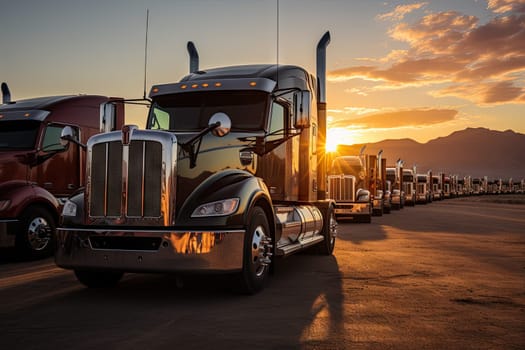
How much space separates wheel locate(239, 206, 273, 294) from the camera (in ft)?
22.4

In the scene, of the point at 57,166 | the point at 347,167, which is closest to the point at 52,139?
the point at 57,166

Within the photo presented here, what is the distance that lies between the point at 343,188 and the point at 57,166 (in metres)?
13.7

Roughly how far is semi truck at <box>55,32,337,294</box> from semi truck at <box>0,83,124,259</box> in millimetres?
2682

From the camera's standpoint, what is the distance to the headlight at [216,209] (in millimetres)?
6543

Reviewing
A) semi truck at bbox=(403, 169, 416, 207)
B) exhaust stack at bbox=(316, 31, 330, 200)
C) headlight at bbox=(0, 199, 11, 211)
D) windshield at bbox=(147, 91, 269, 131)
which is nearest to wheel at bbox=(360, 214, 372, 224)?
exhaust stack at bbox=(316, 31, 330, 200)

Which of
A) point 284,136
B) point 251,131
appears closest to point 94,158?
point 251,131

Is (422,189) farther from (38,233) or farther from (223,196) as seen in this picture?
(223,196)

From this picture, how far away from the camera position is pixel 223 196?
6660 millimetres

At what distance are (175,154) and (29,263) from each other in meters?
5.07

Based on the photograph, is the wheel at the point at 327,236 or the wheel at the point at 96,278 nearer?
the wheel at the point at 96,278

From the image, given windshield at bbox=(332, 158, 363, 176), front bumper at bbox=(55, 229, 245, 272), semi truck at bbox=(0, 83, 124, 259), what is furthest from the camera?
windshield at bbox=(332, 158, 363, 176)

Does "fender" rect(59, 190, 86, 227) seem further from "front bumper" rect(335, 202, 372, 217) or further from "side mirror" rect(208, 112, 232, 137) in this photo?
"front bumper" rect(335, 202, 372, 217)

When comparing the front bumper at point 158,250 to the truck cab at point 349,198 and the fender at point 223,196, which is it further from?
the truck cab at point 349,198

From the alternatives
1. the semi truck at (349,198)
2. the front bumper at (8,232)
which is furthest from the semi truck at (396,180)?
the front bumper at (8,232)
